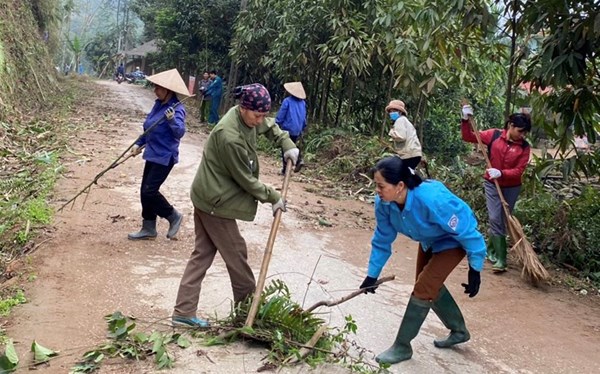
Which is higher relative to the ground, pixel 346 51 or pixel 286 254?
pixel 346 51

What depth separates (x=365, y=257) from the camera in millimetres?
6438

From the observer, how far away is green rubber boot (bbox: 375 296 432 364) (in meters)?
3.71

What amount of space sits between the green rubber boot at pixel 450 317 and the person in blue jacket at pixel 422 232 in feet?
0.08

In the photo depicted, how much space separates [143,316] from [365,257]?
3.04m

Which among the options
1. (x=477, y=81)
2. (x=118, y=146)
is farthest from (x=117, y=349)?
(x=477, y=81)

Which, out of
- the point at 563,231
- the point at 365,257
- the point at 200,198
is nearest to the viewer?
the point at 200,198

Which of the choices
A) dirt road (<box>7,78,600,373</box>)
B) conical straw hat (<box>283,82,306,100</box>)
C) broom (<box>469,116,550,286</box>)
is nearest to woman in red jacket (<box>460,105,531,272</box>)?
broom (<box>469,116,550,286</box>)

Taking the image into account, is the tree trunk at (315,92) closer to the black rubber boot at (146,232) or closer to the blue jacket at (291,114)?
the blue jacket at (291,114)

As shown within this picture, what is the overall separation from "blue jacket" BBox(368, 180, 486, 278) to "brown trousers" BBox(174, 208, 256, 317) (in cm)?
87

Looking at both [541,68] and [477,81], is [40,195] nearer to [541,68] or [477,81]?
[541,68]

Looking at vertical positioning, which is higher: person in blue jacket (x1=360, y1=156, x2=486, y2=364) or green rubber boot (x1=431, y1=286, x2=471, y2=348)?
person in blue jacket (x1=360, y1=156, x2=486, y2=364)

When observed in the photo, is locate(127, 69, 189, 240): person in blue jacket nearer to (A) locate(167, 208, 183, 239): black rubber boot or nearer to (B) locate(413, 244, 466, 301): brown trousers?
(A) locate(167, 208, 183, 239): black rubber boot

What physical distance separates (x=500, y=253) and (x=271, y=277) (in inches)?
108

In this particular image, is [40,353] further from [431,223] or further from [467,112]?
[467,112]
